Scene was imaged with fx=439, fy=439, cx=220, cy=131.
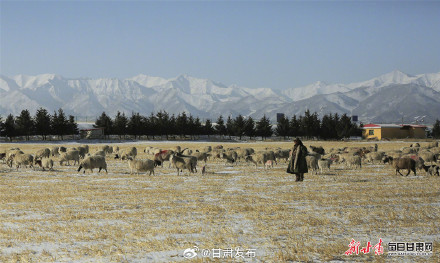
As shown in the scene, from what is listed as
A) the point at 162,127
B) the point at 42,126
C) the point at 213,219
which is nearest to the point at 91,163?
the point at 213,219

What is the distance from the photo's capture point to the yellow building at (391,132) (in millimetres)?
105438

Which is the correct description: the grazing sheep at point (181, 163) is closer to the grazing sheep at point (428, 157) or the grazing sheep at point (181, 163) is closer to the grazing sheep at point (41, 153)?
the grazing sheep at point (41, 153)

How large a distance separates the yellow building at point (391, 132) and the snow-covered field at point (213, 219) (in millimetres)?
88296

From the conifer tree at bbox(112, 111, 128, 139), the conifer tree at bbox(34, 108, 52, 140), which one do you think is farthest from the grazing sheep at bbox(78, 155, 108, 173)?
the conifer tree at bbox(112, 111, 128, 139)

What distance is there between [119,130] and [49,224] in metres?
93.4

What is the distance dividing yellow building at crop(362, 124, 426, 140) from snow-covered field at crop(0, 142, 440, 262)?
88.3m

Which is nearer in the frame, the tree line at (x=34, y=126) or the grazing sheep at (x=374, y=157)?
the grazing sheep at (x=374, y=157)

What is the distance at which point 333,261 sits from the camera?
29.8ft

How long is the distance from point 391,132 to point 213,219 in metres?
103

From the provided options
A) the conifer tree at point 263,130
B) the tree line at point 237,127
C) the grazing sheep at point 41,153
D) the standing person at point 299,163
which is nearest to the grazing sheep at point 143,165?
the standing person at point 299,163

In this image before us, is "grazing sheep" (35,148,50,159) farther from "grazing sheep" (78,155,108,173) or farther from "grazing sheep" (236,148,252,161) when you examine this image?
"grazing sheep" (236,148,252,161)

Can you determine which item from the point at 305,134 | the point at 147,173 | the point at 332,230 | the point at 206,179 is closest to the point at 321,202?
the point at 332,230

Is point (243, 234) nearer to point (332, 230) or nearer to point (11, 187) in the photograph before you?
point (332, 230)

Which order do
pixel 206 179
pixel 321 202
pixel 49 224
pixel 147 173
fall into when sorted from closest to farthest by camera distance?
1. pixel 49 224
2. pixel 321 202
3. pixel 206 179
4. pixel 147 173
